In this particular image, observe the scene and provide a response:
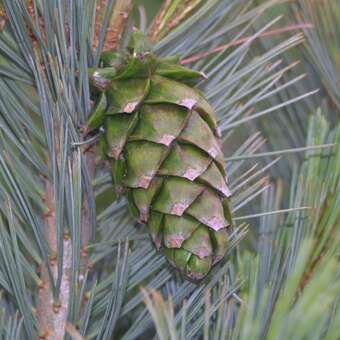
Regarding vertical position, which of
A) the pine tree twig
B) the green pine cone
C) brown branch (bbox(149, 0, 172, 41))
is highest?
brown branch (bbox(149, 0, 172, 41))

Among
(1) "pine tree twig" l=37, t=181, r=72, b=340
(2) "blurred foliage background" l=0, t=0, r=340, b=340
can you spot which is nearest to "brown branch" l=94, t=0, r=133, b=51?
(2) "blurred foliage background" l=0, t=0, r=340, b=340

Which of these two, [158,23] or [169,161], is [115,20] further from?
[169,161]

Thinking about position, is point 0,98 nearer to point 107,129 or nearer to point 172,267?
point 107,129

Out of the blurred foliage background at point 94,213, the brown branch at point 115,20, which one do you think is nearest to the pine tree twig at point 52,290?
the blurred foliage background at point 94,213

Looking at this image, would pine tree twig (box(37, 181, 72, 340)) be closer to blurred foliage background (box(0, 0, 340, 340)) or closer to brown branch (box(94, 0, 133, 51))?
blurred foliage background (box(0, 0, 340, 340))

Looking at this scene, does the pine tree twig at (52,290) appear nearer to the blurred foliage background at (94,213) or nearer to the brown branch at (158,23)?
the blurred foliage background at (94,213)

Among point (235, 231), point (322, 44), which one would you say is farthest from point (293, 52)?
point (235, 231)
